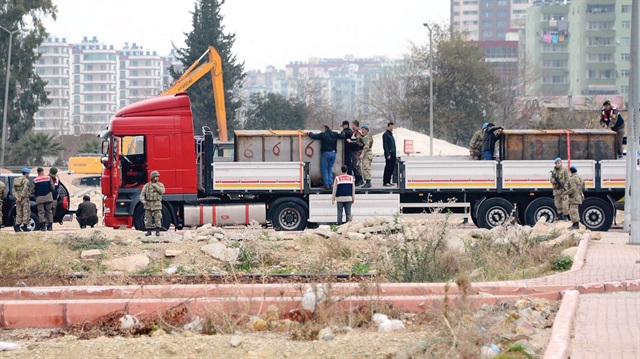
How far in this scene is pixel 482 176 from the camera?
26.5 metres

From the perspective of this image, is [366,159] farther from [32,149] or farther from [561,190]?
[32,149]

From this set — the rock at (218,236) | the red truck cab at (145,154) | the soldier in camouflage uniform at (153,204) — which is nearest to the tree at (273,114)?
the red truck cab at (145,154)

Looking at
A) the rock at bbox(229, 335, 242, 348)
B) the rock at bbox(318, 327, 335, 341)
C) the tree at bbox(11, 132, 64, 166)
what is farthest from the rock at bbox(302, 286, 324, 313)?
the tree at bbox(11, 132, 64, 166)

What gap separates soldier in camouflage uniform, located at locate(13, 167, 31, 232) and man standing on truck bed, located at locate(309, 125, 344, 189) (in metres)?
6.99

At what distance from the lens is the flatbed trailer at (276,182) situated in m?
26.1

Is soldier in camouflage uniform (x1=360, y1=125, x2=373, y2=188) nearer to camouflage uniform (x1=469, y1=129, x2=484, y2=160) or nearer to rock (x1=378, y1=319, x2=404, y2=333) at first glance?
camouflage uniform (x1=469, y1=129, x2=484, y2=160)

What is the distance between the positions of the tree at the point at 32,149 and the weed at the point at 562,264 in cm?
5393

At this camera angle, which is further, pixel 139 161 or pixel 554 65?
pixel 554 65

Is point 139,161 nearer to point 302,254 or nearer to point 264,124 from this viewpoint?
point 302,254

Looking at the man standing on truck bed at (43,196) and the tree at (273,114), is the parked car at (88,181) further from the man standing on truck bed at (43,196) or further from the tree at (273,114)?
the man standing on truck bed at (43,196)

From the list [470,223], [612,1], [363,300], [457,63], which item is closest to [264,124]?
[457,63]

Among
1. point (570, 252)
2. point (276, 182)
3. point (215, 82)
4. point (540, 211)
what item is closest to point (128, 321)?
point (570, 252)

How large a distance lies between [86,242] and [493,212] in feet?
36.2

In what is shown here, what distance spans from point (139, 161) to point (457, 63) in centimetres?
5129
